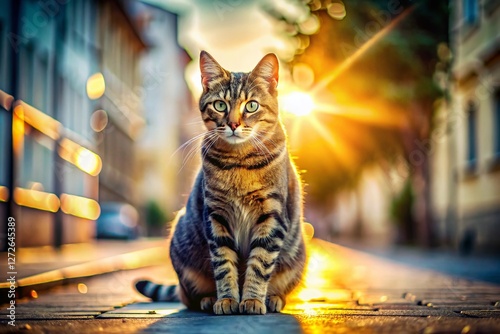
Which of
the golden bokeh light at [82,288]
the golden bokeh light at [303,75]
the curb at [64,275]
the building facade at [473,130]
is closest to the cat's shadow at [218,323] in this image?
the curb at [64,275]

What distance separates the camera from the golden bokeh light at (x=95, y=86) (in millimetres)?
23981

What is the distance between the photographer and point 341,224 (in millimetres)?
58219

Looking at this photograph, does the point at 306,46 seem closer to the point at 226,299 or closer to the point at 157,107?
the point at 226,299

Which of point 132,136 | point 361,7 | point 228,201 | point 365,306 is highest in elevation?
point 132,136

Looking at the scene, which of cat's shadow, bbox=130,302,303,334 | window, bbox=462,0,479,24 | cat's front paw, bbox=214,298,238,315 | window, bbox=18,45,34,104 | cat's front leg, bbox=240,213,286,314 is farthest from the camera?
window, bbox=462,0,479,24

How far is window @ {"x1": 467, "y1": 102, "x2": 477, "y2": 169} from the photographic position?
20.6 m

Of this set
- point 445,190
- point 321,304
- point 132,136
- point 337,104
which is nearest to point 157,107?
point 132,136

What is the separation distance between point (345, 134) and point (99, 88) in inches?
393

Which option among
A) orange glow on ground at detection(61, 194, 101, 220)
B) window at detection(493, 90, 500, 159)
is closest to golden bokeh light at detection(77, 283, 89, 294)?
orange glow on ground at detection(61, 194, 101, 220)

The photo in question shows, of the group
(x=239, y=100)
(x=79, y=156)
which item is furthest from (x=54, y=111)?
(x=239, y=100)

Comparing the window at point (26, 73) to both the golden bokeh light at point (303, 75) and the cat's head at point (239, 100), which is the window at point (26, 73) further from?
the cat's head at point (239, 100)

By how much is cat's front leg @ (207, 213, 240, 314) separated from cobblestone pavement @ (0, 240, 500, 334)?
225 millimetres

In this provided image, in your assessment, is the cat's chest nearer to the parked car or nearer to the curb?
the curb

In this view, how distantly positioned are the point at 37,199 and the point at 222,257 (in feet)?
37.8
